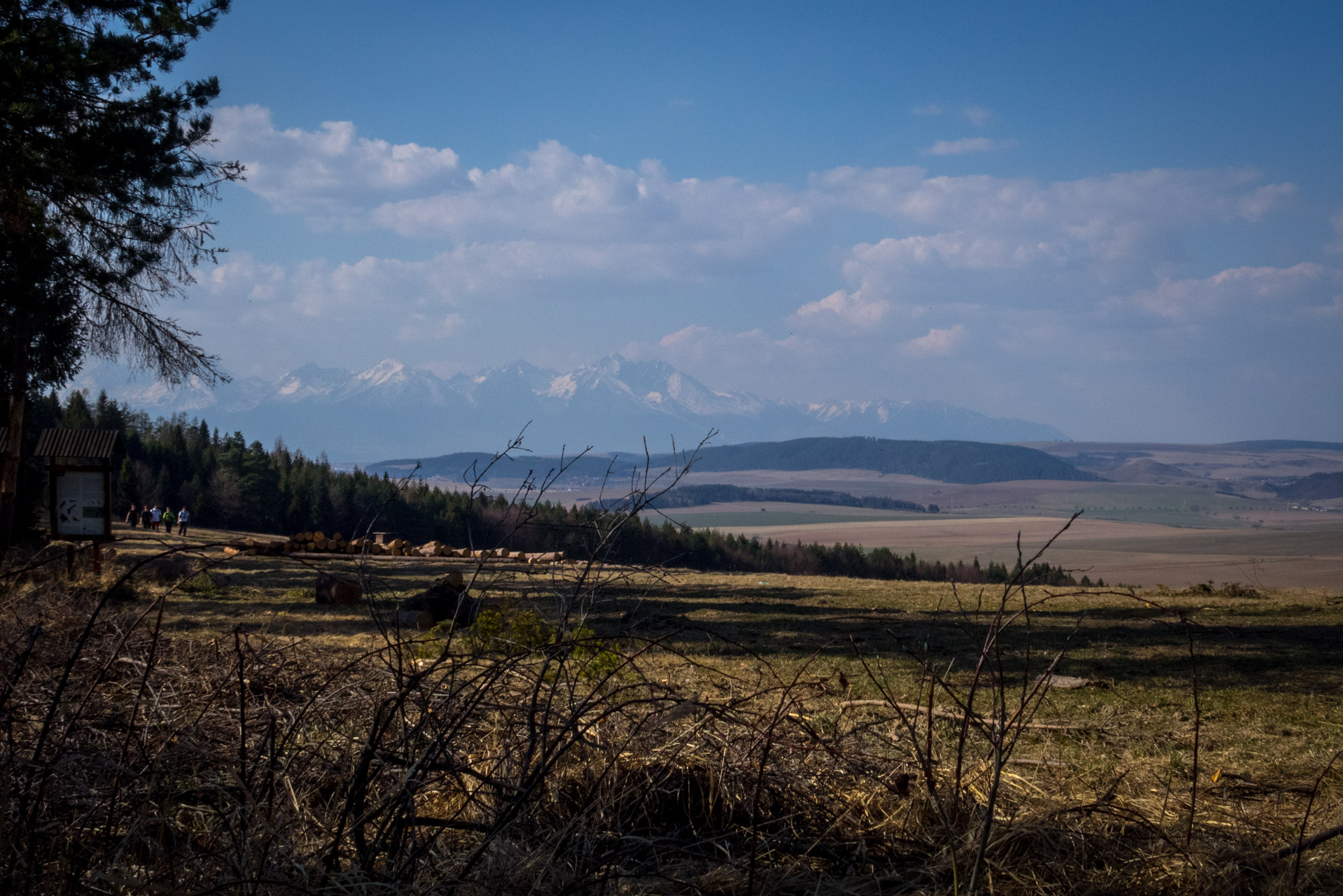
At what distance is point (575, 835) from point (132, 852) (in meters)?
1.14

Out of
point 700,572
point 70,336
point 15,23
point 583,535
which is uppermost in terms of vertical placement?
point 15,23

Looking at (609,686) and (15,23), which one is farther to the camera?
(15,23)

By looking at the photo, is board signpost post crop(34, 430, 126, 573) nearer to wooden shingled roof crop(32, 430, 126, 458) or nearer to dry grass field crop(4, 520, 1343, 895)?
wooden shingled roof crop(32, 430, 126, 458)

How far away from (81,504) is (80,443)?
3.17 feet

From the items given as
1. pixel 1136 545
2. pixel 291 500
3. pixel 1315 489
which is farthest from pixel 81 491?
pixel 1315 489

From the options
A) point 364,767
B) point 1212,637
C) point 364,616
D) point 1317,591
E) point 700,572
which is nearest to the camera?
point 364,767

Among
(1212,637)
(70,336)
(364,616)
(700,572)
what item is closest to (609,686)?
(364,616)

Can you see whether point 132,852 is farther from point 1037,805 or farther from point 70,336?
point 70,336

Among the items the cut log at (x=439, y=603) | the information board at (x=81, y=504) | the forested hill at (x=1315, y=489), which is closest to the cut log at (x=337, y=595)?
the cut log at (x=439, y=603)

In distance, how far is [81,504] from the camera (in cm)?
1130

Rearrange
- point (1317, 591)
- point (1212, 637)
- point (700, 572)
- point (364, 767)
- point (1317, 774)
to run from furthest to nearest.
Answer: point (700, 572) < point (1317, 591) < point (1212, 637) < point (1317, 774) < point (364, 767)

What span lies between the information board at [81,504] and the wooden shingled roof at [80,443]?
1.08ft

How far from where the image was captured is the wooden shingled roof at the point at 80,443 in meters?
11.5

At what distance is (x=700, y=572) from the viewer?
19031 millimetres
